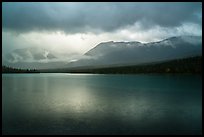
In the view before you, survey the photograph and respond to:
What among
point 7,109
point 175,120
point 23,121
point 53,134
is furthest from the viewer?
point 7,109

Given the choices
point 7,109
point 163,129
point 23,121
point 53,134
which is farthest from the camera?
point 7,109

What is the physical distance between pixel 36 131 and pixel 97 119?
431 inches

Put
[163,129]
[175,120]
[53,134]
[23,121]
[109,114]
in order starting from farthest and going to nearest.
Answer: [109,114], [175,120], [23,121], [163,129], [53,134]

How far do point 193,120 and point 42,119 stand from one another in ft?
81.9

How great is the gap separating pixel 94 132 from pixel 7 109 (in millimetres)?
26545

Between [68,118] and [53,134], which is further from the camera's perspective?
[68,118]

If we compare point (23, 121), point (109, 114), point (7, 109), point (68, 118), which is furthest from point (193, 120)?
point (7, 109)

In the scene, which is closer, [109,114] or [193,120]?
[193,120]

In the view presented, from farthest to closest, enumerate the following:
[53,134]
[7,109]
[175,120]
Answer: [7,109], [175,120], [53,134]

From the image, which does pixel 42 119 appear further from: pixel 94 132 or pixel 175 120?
pixel 175 120

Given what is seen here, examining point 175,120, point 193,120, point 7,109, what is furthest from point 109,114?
point 7,109

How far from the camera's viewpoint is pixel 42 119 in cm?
4188

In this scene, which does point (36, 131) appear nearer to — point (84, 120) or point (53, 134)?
point (53, 134)

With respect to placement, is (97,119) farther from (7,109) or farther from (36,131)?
(7,109)
